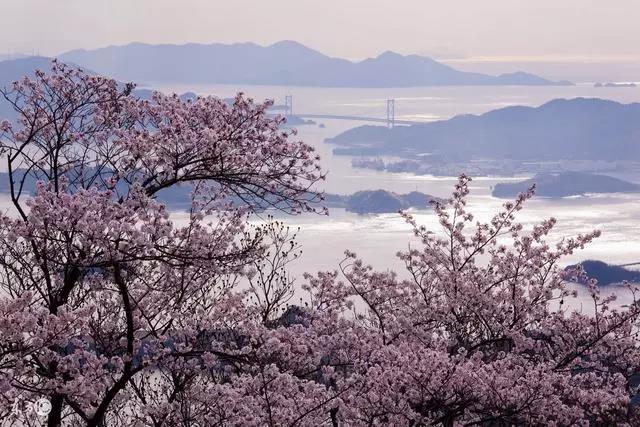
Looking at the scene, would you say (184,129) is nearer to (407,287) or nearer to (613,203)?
(407,287)

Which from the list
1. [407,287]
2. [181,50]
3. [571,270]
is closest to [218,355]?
[407,287]

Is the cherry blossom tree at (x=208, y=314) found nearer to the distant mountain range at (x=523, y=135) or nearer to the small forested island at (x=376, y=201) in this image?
the small forested island at (x=376, y=201)

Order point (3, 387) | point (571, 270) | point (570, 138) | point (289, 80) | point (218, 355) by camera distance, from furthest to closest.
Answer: point (289, 80)
point (570, 138)
point (571, 270)
point (218, 355)
point (3, 387)

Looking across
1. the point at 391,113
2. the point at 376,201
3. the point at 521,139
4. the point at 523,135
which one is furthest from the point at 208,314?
the point at 523,135

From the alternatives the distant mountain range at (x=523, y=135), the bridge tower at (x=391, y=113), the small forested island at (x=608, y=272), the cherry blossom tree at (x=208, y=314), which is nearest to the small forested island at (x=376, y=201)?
the small forested island at (x=608, y=272)

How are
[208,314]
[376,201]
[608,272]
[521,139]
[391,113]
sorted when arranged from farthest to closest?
[391,113], [521,139], [376,201], [608,272], [208,314]

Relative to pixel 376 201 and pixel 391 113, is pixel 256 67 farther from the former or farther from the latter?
pixel 376 201
